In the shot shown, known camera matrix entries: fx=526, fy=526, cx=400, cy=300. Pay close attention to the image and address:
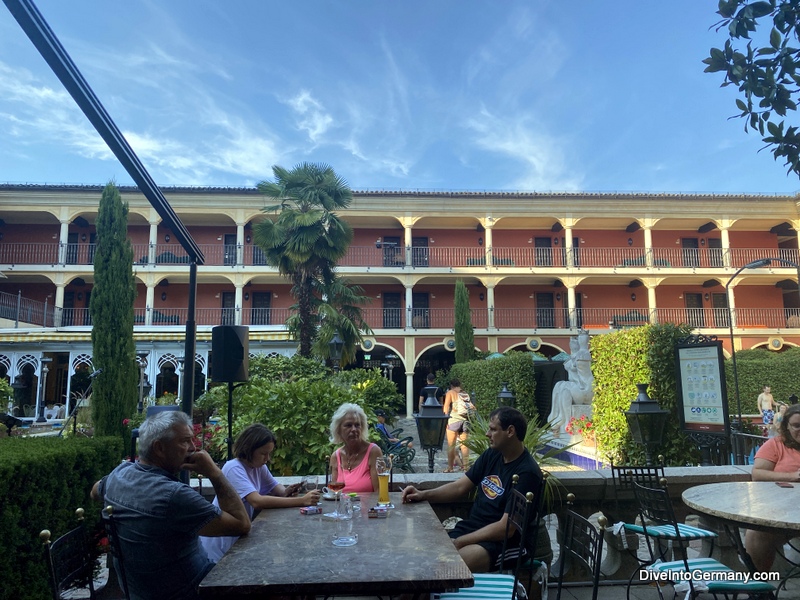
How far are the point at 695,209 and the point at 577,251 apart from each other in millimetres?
5901

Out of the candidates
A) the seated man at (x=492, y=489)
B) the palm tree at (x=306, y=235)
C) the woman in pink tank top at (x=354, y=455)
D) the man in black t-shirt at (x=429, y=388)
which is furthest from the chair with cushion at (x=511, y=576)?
the palm tree at (x=306, y=235)

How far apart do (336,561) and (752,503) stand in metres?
2.34

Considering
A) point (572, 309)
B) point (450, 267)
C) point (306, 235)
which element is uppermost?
point (450, 267)

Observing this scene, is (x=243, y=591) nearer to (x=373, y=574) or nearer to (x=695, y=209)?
(x=373, y=574)

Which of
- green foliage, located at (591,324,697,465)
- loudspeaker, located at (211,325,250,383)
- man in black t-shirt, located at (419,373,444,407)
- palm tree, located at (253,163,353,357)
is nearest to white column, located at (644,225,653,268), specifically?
man in black t-shirt, located at (419,373,444,407)

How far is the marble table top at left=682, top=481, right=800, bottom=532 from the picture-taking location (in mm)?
2578

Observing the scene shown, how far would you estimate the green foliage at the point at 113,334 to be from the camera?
31.9ft

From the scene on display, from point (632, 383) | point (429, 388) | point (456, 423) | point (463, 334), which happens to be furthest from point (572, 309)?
point (429, 388)

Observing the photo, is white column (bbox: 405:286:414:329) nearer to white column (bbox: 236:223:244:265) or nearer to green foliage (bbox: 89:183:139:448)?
white column (bbox: 236:223:244:265)

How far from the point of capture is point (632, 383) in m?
7.18

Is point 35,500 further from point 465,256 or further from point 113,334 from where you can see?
point 465,256

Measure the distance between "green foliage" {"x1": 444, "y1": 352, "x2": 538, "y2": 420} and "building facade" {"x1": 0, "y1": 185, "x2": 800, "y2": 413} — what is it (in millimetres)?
7508

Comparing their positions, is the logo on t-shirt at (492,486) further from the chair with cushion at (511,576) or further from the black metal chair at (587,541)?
the black metal chair at (587,541)

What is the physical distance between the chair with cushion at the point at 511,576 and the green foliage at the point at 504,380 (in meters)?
10.1
